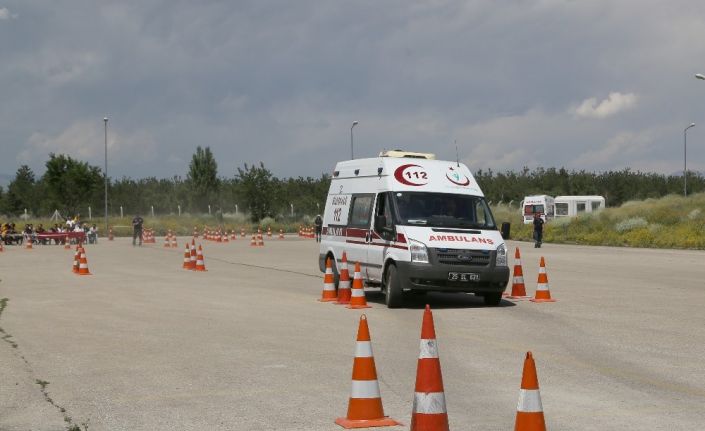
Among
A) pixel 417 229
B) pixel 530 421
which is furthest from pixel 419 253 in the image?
pixel 530 421

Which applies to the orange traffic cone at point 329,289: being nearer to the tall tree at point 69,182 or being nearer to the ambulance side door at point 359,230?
the ambulance side door at point 359,230

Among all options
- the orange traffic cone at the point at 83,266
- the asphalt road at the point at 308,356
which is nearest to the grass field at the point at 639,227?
the asphalt road at the point at 308,356

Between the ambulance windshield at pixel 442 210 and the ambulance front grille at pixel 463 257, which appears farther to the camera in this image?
the ambulance windshield at pixel 442 210

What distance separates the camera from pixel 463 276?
16.0 metres

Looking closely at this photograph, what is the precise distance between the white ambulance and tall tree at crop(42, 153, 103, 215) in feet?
233

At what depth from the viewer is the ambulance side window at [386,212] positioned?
54.9 ft

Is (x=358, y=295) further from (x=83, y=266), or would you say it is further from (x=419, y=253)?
(x=83, y=266)

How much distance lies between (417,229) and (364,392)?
937cm

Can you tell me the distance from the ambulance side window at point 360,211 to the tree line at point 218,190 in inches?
2662

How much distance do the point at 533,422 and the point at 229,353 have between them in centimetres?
597

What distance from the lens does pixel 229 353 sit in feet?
36.7

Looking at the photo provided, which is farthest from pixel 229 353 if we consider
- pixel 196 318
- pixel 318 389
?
pixel 196 318

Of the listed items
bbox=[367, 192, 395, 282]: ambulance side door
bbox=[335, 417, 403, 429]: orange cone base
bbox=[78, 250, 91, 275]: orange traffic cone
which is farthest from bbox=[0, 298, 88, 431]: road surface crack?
bbox=[78, 250, 91, 275]: orange traffic cone

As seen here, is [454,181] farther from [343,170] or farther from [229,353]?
[229,353]
